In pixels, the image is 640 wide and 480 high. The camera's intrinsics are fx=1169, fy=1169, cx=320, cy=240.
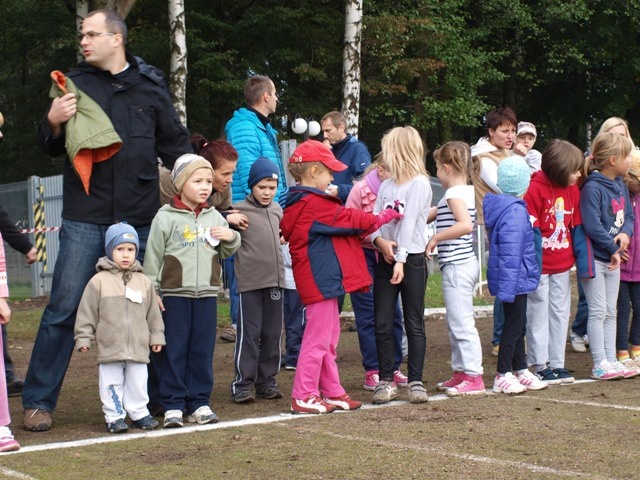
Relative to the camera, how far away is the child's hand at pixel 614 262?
9476 millimetres

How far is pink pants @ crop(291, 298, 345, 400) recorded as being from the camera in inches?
309

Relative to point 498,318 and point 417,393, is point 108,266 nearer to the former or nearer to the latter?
point 417,393

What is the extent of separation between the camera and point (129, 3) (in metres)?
24.0

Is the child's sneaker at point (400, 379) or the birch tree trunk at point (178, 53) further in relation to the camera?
the birch tree trunk at point (178, 53)

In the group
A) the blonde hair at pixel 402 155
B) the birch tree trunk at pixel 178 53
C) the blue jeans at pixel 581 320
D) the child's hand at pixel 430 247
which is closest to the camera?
the blonde hair at pixel 402 155

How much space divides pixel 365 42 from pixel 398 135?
76.5 feet

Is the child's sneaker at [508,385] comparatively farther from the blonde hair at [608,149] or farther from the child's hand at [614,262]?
the blonde hair at [608,149]

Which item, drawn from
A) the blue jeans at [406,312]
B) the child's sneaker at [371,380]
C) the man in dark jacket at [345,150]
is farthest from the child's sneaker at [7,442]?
the man in dark jacket at [345,150]

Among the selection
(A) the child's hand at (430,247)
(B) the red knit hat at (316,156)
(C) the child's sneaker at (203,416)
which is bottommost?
(C) the child's sneaker at (203,416)

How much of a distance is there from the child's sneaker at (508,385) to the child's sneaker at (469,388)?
0.37 feet

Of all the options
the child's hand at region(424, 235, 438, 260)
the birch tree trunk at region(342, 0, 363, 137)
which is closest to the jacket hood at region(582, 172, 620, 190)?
the child's hand at region(424, 235, 438, 260)

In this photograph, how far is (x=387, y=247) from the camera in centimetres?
822

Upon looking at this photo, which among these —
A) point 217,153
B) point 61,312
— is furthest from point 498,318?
point 61,312

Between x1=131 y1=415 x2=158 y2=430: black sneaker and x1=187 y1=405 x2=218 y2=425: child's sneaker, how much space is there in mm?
272
